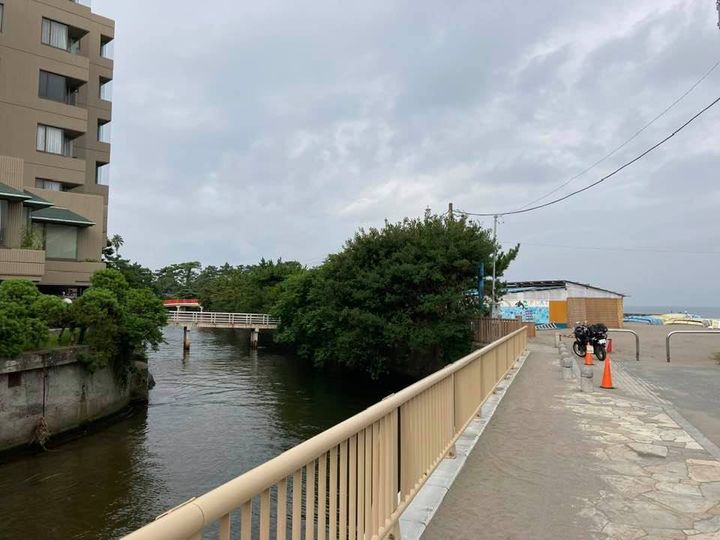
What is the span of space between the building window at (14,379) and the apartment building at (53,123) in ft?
30.8

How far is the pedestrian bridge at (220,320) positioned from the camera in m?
47.2

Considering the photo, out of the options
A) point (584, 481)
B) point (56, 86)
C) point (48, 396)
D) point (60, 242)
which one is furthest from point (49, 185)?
point (584, 481)

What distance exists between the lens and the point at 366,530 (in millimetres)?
3145

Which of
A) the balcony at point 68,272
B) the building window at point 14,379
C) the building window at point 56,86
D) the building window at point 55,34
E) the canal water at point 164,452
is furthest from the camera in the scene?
the building window at point 55,34

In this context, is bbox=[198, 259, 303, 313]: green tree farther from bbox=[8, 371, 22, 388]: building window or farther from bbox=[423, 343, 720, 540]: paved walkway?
bbox=[423, 343, 720, 540]: paved walkway

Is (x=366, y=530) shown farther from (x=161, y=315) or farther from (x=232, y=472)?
(x=161, y=315)

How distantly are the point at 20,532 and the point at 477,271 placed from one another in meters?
21.8

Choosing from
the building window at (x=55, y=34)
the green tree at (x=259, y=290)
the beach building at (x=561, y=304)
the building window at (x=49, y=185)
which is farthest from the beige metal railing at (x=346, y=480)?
the green tree at (x=259, y=290)

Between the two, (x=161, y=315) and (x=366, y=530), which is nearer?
(x=366, y=530)

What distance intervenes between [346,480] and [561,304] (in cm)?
4510

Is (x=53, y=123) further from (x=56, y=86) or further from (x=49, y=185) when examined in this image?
(x=49, y=185)

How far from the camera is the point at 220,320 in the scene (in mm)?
48656

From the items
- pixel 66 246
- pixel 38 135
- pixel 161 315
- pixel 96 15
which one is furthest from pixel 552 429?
pixel 96 15

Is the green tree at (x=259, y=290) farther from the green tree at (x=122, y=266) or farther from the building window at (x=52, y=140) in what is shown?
the building window at (x=52, y=140)
